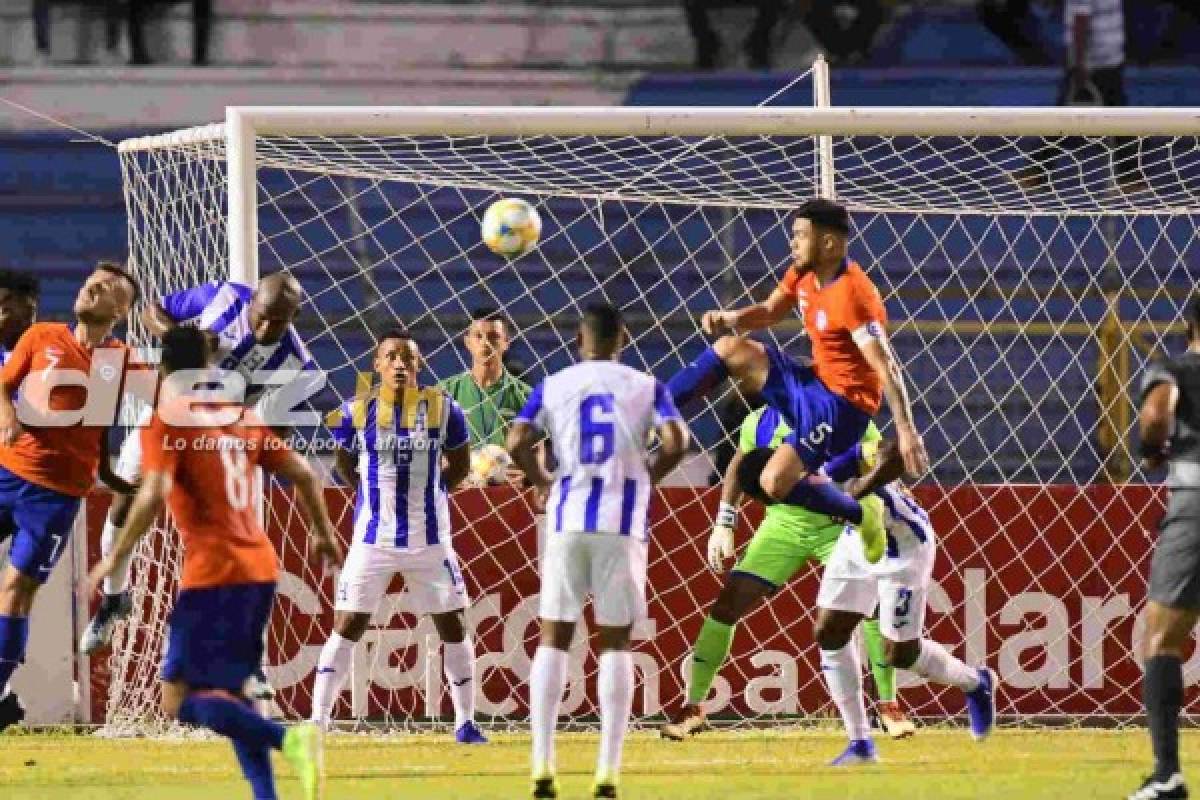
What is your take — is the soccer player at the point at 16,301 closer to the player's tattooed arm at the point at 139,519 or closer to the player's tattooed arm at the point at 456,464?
the player's tattooed arm at the point at 456,464

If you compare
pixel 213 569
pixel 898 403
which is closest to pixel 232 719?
pixel 213 569

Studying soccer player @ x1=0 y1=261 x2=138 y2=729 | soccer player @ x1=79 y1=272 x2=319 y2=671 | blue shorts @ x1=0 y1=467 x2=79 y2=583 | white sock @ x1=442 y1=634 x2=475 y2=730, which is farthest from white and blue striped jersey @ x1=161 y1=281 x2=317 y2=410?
white sock @ x1=442 y1=634 x2=475 y2=730

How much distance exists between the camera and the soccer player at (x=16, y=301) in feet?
36.2

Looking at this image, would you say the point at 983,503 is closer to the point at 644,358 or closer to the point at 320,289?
the point at 644,358

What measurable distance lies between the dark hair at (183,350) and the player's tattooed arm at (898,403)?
320 centimetres

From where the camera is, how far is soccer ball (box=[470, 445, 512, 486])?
12695mm

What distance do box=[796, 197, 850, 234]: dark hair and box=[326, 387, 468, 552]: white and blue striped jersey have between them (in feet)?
7.20

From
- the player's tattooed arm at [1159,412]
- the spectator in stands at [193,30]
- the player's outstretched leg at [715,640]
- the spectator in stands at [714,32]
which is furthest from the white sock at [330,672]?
the spectator in stands at [714,32]

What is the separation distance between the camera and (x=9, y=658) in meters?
10.5

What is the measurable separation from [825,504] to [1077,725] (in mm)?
2889

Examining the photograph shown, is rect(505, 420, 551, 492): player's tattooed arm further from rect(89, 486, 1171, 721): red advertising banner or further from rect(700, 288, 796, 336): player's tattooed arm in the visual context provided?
rect(89, 486, 1171, 721): red advertising banner

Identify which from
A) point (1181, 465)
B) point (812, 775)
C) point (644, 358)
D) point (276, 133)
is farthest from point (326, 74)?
point (1181, 465)

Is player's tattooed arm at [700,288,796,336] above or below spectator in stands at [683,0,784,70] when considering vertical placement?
below

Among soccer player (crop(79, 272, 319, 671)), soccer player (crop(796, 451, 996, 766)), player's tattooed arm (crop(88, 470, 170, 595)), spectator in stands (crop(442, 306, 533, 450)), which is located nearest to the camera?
player's tattooed arm (crop(88, 470, 170, 595))
